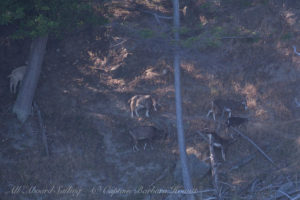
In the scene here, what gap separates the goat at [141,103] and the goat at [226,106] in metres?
2.91

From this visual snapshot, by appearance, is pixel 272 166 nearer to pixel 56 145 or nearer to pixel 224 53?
pixel 224 53

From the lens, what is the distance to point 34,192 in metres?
11.7

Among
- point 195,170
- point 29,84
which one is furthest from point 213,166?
point 29,84

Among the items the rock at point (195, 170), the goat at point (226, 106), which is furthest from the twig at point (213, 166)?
the goat at point (226, 106)

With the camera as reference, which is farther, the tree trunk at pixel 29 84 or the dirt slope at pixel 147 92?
the tree trunk at pixel 29 84

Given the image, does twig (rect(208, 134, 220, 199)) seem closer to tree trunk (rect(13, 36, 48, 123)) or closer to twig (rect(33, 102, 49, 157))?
twig (rect(33, 102, 49, 157))

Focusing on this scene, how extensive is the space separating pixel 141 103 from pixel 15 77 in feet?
21.8

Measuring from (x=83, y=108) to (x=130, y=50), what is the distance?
16.6ft

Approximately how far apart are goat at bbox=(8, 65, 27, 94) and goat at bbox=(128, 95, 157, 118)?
19.3ft

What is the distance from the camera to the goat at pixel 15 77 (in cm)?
1478

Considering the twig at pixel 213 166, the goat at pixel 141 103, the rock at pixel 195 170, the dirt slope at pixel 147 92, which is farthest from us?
the goat at pixel 141 103

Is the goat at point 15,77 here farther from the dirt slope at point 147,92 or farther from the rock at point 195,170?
the rock at point 195,170

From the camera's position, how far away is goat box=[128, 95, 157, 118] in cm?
1446

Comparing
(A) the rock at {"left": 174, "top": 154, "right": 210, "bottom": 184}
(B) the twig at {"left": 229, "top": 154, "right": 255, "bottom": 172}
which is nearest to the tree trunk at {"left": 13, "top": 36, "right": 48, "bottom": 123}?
(A) the rock at {"left": 174, "top": 154, "right": 210, "bottom": 184}
